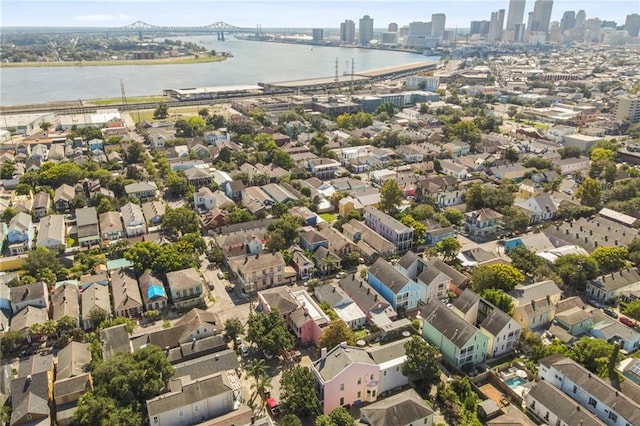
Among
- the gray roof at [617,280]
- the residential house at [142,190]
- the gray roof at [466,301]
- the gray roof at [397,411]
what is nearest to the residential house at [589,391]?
the gray roof at [466,301]

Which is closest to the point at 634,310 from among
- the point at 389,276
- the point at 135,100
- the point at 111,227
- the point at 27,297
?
the point at 389,276

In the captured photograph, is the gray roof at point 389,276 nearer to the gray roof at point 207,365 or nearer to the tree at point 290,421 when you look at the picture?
the gray roof at point 207,365

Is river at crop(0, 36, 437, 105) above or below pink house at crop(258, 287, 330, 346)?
above

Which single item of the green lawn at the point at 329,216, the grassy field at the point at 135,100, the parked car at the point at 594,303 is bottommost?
the parked car at the point at 594,303

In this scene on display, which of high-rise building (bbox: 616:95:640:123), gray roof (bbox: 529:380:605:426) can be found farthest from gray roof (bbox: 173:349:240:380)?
high-rise building (bbox: 616:95:640:123)

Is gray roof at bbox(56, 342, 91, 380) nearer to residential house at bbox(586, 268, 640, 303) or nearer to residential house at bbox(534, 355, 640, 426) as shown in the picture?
residential house at bbox(534, 355, 640, 426)

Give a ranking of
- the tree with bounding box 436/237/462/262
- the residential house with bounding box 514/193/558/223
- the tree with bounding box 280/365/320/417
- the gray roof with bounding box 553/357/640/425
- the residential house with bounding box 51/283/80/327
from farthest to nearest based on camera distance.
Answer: the residential house with bounding box 514/193/558/223 → the tree with bounding box 436/237/462/262 → the residential house with bounding box 51/283/80/327 → the tree with bounding box 280/365/320/417 → the gray roof with bounding box 553/357/640/425

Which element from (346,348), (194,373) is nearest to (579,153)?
(346,348)

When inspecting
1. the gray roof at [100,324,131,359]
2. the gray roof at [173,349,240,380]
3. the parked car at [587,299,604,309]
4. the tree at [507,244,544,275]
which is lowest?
the parked car at [587,299,604,309]
